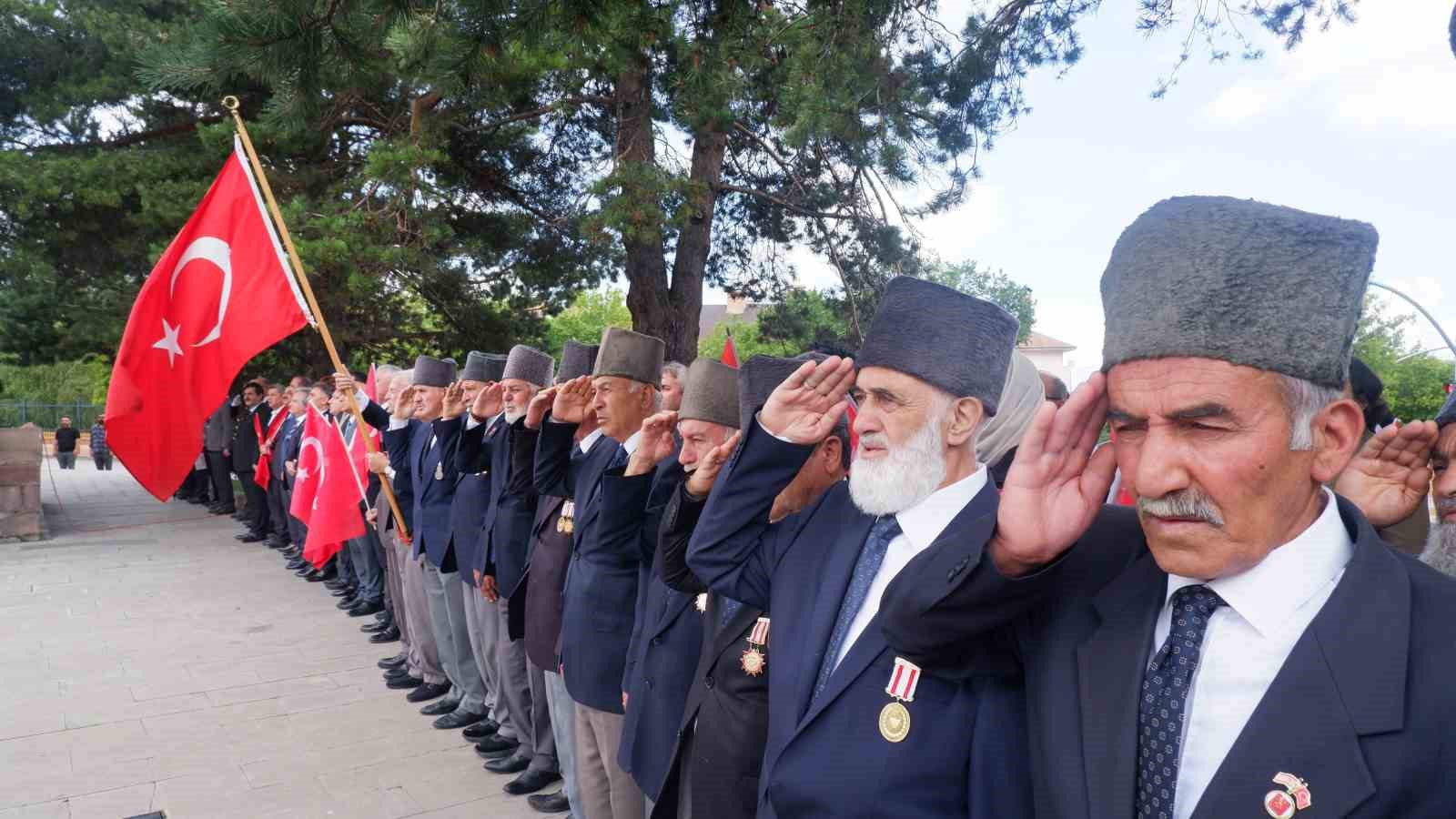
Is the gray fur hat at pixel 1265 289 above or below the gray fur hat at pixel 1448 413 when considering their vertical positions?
above

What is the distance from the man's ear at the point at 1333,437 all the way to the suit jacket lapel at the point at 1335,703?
0.13 meters

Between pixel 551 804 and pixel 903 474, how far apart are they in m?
3.11

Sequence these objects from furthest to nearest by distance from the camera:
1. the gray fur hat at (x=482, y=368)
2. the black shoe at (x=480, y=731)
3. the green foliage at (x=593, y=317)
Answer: the green foliage at (x=593, y=317), the gray fur hat at (x=482, y=368), the black shoe at (x=480, y=731)

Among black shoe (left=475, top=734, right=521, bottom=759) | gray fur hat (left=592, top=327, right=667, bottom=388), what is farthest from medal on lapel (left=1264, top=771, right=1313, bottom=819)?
black shoe (left=475, top=734, right=521, bottom=759)

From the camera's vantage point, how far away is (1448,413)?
2137mm

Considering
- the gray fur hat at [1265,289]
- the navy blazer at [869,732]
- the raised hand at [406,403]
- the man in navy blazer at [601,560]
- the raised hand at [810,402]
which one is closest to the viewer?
the gray fur hat at [1265,289]

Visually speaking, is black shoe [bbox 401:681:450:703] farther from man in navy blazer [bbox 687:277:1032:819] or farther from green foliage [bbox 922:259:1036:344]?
green foliage [bbox 922:259:1036:344]

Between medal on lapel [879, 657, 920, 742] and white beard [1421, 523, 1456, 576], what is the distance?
1230 millimetres

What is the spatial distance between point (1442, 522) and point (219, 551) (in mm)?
12618

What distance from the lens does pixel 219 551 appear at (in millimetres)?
11602

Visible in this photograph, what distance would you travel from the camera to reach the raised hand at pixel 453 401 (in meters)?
5.34

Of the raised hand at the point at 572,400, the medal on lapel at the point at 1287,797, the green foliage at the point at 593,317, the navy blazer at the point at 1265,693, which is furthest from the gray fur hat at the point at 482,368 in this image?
the green foliage at the point at 593,317

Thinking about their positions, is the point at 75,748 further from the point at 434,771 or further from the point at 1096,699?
the point at 1096,699

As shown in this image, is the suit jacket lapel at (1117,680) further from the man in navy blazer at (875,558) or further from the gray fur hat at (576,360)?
the gray fur hat at (576,360)
